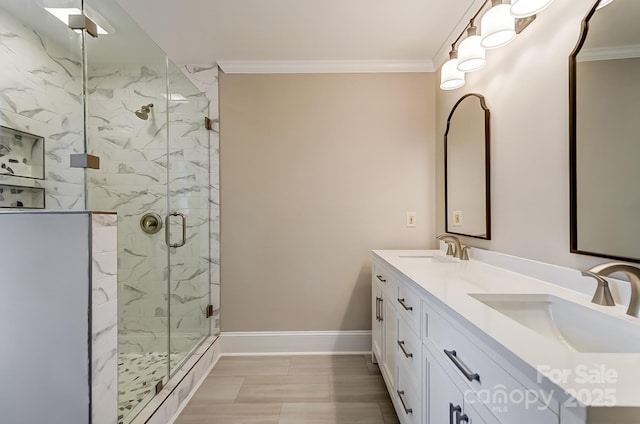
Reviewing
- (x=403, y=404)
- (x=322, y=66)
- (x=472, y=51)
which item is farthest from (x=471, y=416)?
(x=322, y=66)

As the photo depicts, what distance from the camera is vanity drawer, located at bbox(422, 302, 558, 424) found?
0.54 meters

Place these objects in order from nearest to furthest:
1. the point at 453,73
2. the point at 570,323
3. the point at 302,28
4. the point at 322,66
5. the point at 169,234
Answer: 1. the point at 570,323
2. the point at 453,73
3. the point at 302,28
4. the point at 169,234
5. the point at 322,66

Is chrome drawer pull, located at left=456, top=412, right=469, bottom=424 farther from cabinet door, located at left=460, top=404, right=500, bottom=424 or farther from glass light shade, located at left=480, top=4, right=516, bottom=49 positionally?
glass light shade, located at left=480, top=4, right=516, bottom=49

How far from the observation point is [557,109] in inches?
45.1

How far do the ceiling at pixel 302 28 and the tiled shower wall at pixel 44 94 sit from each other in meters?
0.53

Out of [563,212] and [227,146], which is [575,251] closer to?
[563,212]

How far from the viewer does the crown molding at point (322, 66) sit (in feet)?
7.47

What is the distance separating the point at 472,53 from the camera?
150 cm

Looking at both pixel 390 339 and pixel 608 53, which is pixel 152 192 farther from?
pixel 608 53

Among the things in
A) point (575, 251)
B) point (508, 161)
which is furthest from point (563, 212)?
point (508, 161)

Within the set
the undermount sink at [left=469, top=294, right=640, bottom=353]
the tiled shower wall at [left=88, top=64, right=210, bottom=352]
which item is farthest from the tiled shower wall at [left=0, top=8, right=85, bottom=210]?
the undermount sink at [left=469, top=294, right=640, bottom=353]

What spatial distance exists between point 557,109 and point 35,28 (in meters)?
2.66

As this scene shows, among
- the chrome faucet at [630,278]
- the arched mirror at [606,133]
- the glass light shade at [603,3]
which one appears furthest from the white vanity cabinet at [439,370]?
the glass light shade at [603,3]

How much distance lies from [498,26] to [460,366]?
145 centimetres
